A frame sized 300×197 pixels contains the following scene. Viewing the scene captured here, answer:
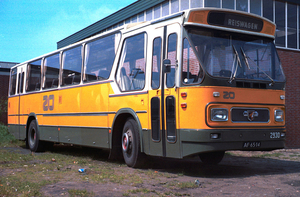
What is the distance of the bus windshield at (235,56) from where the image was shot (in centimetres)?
712

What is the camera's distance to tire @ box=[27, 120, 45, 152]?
1342cm

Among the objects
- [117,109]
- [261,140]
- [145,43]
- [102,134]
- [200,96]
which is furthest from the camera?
[102,134]

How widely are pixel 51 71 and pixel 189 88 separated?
714cm

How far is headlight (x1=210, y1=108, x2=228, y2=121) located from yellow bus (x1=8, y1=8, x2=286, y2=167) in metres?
0.02

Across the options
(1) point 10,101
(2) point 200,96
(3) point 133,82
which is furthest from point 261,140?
(1) point 10,101

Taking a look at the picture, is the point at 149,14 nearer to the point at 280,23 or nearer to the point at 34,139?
the point at 280,23

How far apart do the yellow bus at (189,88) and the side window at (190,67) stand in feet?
→ 0.06

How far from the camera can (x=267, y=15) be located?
1783cm

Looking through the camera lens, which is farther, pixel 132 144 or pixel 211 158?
pixel 211 158

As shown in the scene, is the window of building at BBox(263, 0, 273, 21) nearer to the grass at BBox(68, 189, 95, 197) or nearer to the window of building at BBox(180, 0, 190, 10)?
the window of building at BBox(180, 0, 190, 10)

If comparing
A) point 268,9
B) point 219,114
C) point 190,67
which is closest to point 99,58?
point 190,67

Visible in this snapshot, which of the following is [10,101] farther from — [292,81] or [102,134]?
[292,81]

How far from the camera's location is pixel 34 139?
1377cm

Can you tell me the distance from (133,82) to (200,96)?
2126 mm
